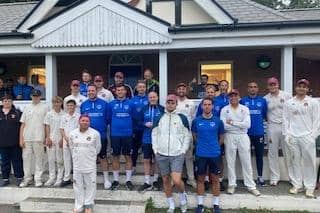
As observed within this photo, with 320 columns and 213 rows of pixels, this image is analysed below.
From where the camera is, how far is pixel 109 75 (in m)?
13.5

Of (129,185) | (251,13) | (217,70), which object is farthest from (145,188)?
(217,70)

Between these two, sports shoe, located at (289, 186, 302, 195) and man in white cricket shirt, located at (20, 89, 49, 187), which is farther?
man in white cricket shirt, located at (20, 89, 49, 187)

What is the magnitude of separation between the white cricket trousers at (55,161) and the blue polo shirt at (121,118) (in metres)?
1.20

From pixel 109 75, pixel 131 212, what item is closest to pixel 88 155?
pixel 131 212

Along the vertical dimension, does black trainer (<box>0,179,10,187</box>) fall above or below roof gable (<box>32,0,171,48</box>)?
below

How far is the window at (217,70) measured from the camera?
13141mm

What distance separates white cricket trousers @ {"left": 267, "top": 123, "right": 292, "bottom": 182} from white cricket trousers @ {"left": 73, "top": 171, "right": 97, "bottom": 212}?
136 inches

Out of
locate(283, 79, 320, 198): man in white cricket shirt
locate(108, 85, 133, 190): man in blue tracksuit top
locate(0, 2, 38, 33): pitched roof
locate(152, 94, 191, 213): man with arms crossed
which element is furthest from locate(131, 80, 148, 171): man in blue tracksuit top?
locate(0, 2, 38, 33): pitched roof

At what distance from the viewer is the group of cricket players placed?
300 inches

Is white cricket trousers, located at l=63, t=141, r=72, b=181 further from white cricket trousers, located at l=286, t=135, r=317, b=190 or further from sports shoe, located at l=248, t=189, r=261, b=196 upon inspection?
white cricket trousers, located at l=286, t=135, r=317, b=190

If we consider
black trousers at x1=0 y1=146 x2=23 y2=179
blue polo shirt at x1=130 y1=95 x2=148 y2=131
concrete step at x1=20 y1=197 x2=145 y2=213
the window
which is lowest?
concrete step at x1=20 y1=197 x2=145 y2=213

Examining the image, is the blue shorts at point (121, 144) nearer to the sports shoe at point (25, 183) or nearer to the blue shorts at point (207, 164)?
the blue shorts at point (207, 164)

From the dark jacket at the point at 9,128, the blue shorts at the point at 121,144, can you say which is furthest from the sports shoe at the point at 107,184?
the dark jacket at the point at 9,128

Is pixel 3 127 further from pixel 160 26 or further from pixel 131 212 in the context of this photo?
pixel 160 26
